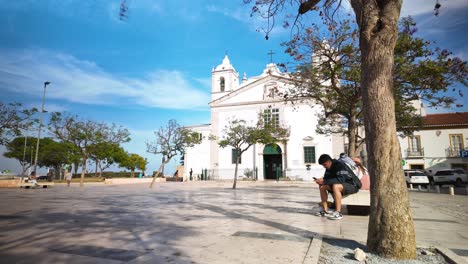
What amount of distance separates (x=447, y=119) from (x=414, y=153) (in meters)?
5.41

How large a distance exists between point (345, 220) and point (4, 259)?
5.07m

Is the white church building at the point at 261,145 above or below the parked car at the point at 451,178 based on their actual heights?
above

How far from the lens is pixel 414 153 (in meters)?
30.8

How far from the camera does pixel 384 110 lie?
10.0 ft

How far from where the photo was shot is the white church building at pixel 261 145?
3231 centimetres

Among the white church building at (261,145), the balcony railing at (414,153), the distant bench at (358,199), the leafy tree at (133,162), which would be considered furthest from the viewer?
the leafy tree at (133,162)

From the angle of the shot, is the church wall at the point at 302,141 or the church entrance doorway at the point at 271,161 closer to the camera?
the church wall at the point at 302,141

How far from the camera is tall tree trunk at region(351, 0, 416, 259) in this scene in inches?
113

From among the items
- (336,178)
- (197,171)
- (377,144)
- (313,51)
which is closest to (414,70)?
(313,51)

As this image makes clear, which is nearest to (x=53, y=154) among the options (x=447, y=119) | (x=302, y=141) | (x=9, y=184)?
(x=9, y=184)

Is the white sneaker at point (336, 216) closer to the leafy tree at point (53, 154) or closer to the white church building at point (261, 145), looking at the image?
the white church building at point (261, 145)

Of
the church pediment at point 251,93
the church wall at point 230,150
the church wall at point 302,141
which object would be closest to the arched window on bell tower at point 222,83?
the church pediment at point 251,93

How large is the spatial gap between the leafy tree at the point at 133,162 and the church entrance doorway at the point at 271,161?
91.6ft

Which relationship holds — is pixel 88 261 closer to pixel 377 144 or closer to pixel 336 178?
pixel 377 144
